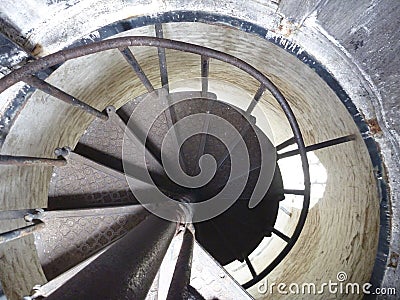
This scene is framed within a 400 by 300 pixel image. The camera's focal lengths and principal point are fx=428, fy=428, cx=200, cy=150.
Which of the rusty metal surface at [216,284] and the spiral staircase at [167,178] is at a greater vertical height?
the spiral staircase at [167,178]

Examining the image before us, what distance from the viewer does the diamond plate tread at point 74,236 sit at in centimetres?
371

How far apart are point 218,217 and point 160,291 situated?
139 inches

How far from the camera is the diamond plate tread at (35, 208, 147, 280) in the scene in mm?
3713

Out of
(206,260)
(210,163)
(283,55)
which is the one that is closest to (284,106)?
(283,55)

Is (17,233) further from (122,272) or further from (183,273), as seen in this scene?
(122,272)

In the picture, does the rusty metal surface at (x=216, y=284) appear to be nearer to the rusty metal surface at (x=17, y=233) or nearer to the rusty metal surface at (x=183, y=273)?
the rusty metal surface at (x=183, y=273)

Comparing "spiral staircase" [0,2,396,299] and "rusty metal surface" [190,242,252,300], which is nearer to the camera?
"spiral staircase" [0,2,396,299]

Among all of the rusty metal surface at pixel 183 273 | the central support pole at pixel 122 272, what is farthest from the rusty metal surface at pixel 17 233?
the rusty metal surface at pixel 183 273

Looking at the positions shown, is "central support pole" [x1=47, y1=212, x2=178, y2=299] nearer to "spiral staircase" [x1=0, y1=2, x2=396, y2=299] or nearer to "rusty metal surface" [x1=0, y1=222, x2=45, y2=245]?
"spiral staircase" [x1=0, y1=2, x2=396, y2=299]

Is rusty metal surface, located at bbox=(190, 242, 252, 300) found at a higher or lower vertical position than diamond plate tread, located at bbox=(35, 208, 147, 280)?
lower

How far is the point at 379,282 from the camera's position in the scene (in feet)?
9.11

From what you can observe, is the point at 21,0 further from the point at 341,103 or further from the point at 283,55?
the point at 341,103

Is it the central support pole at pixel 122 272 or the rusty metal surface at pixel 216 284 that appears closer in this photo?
the central support pole at pixel 122 272

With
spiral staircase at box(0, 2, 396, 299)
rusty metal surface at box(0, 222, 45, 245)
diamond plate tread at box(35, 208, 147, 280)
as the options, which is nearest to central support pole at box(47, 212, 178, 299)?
spiral staircase at box(0, 2, 396, 299)
